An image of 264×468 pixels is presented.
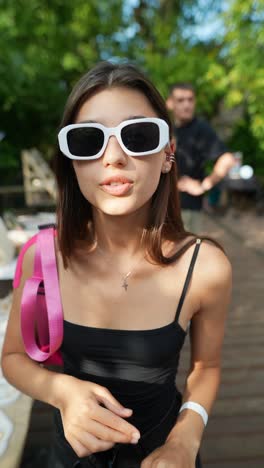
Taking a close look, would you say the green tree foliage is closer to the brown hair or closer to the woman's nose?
the brown hair

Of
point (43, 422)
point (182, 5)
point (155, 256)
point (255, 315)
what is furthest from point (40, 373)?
point (182, 5)

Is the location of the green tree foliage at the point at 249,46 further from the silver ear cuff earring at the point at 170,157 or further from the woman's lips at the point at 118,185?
the woman's lips at the point at 118,185

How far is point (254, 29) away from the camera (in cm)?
570

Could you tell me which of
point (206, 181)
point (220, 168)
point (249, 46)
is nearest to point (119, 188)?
point (206, 181)

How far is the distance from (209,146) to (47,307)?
110 inches

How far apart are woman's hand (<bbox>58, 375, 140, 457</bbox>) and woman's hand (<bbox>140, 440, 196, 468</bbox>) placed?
102 millimetres

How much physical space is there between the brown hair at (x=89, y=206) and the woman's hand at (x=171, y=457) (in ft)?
1.44

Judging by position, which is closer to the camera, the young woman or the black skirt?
the young woman

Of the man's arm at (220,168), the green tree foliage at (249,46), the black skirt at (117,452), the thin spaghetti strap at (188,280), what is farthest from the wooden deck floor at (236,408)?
the green tree foliage at (249,46)

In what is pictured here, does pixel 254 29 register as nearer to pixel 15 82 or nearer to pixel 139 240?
pixel 15 82

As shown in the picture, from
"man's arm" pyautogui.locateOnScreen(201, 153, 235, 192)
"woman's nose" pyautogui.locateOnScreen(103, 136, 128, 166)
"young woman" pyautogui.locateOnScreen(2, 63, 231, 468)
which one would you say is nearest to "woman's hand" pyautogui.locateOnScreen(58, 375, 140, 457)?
"young woman" pyautogui.locateOnScreen(2, 63, 231, 468)

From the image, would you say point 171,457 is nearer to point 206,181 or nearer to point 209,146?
point 206,181

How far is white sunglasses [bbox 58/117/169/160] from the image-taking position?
917 mm

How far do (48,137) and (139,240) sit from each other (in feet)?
33.5
